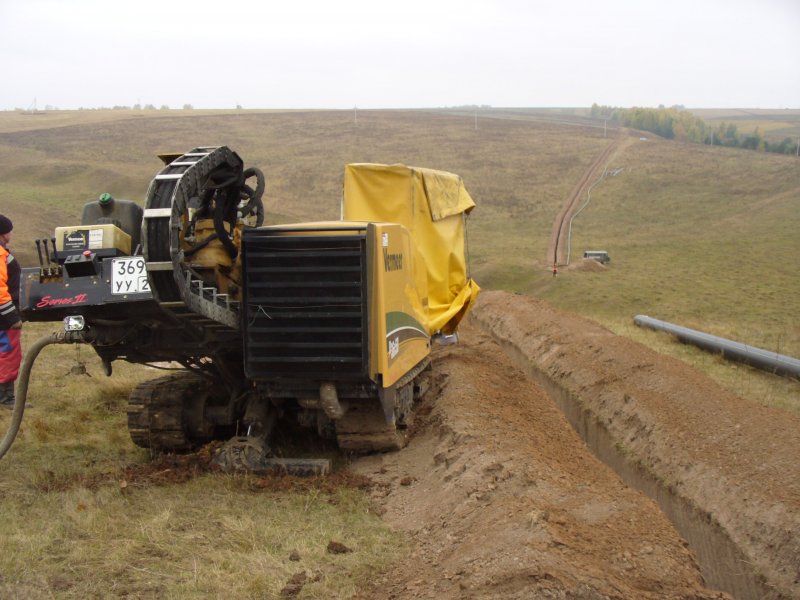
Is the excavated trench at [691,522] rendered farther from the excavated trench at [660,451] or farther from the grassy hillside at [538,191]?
the grassy hillside at [538,191]

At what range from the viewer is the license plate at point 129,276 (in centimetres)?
771

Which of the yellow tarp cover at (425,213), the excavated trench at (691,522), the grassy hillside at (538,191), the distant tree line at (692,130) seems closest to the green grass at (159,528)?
the excavated trench at (691,522)

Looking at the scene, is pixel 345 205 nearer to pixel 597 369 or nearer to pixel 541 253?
pixel 597 369

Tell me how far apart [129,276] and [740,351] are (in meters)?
12.1

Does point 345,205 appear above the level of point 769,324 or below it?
above

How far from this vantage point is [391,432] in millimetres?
10070

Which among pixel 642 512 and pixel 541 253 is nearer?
pixel 642 512

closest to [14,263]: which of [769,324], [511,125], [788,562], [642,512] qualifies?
[642,512]

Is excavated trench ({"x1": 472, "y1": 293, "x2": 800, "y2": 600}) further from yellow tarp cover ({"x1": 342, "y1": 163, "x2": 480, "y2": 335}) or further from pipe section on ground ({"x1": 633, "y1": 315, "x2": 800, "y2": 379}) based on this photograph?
yellow tarp cover ({"x1": 342, "y1": 163, "x2": 480, "y2": 335})

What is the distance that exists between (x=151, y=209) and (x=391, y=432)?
13.1 feet

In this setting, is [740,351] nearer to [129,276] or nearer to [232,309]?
[232,309]

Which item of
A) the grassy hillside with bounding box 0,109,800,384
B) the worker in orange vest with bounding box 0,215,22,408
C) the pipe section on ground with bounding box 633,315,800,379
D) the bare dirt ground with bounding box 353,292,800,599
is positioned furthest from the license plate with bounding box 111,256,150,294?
the grassy hillside with bounding box 0,109,800,384

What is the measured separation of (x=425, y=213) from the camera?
12328 millimetres

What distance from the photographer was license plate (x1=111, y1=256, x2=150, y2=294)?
25.3 feet
